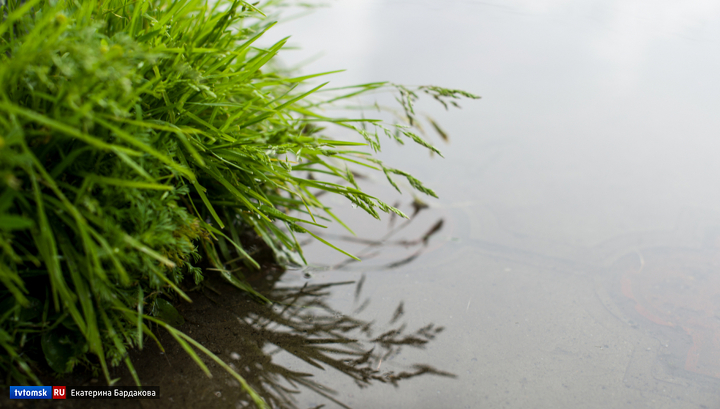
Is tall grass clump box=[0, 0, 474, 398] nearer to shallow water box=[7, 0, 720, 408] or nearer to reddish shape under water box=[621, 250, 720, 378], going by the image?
shallow water box=[7, 0, 720, 408]

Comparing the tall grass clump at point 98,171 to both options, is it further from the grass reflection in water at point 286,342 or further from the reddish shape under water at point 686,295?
the reddish shape under water at point 686,295

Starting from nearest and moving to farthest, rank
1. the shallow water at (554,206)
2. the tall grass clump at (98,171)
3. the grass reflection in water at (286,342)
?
1. the tall grass clump at (98,171)
2. the grass reflection in water at (286,342)
3. the shallow water at (554,206)

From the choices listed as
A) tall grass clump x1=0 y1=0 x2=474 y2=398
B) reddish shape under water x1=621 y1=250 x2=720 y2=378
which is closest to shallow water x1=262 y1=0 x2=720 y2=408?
reddish shape under water x1=621 y1=250 x2=720 y2=378

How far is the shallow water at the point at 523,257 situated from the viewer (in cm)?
107

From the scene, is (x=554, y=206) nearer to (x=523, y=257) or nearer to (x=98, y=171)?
(x=523, y=257)

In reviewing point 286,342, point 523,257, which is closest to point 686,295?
point 523,257

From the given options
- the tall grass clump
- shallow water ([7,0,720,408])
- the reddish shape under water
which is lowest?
the reddish shape under water

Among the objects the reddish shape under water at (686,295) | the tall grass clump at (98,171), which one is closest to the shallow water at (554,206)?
the reddish shape under water at (686,295)

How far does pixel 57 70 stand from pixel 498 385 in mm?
1104

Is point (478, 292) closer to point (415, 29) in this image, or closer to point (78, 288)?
point (78, 288)

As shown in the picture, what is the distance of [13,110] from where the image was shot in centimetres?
71

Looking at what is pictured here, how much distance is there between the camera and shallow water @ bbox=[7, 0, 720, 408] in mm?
1066

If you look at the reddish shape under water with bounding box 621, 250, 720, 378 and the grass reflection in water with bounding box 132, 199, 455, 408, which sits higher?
the grass reflection in water with bounding box 132, 199, 455, 408

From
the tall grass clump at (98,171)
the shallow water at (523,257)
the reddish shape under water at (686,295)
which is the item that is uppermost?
the tall grass clump at (98,171)
